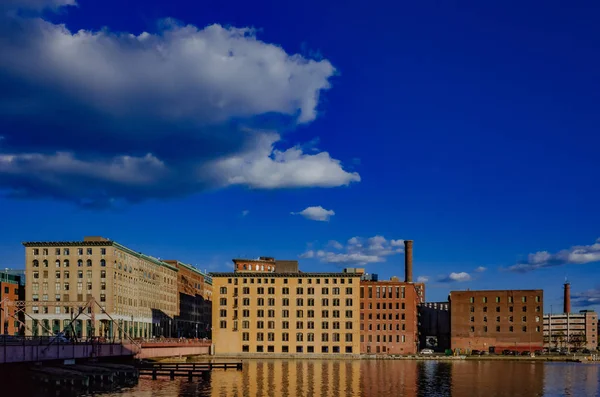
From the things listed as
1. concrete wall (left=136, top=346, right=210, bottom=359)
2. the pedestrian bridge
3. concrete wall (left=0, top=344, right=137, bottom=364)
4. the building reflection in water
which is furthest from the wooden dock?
concrete wall (left=136, top=346, right=210, bottom=359)

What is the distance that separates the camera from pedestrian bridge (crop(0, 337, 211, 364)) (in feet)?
311

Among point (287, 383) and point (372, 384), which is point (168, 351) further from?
point (372, 384)

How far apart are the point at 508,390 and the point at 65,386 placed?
2413 inches

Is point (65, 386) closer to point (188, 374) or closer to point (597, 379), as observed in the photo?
point (188, 374)

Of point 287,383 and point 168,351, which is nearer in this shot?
point 287,383

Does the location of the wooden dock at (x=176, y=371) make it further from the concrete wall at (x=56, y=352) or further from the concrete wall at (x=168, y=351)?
the concrete wall at (x=168, y=351)

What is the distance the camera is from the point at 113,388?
99.4 meters

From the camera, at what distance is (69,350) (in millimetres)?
113000

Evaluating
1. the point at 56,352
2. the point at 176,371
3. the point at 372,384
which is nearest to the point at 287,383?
the point at 372,384

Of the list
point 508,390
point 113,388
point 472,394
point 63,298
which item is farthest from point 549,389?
point 63,298

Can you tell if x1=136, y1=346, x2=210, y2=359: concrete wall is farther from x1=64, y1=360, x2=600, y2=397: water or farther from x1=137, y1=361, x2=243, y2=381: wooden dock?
x1=64, y1=360, x2=600, y2=397: water

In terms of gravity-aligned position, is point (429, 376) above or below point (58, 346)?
below

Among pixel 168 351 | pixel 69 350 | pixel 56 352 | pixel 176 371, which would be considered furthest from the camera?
pixel 168 351

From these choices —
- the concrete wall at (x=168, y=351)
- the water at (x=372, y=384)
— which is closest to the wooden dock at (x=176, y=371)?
the water at (x=372, y=384)
